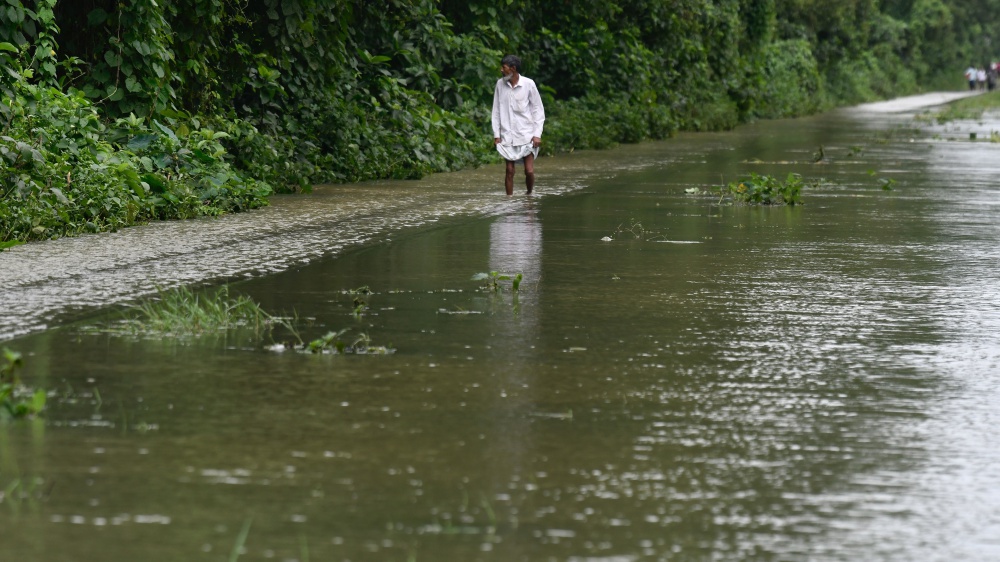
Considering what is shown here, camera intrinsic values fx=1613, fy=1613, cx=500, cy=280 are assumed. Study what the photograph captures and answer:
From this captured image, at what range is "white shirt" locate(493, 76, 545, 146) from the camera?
59.6ft

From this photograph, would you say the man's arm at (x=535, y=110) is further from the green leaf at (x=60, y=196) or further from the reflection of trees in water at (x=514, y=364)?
the green leaf at (x=60, y=196)

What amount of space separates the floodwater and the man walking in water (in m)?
4.73

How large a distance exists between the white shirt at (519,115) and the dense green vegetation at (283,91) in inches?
86.7

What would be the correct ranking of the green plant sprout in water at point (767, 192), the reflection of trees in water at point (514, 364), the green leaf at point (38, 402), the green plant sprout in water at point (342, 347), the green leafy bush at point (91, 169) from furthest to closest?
1. the green plant sprout in water at point (767, 192)
2. the green leafy bush at point (91, 169)
3. the green plant sprout in water at point (342, 347)
4. the green leaf at point (38, 402)
5. the reflection of trees in water at point (514, 364)

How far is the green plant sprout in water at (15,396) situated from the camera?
19.9 feet

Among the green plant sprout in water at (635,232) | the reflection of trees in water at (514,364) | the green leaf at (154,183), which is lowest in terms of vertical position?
the green plant sprout in water at (635,232)

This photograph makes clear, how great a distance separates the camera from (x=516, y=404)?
6.53 meters

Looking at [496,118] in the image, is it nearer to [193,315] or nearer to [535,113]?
[535,113]

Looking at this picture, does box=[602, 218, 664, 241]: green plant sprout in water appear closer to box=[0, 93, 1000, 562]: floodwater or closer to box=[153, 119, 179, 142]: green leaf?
box=[0, 93, 1000, 562]: floodwater

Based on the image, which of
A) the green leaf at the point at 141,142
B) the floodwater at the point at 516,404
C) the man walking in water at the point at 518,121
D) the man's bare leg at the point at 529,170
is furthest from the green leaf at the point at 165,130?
the man's bare leg at the point at 529,170

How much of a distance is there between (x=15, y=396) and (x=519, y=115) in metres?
12.3

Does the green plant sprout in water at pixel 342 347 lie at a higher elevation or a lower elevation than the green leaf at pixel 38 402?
lower

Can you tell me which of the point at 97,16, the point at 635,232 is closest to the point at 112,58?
the point at 97,16

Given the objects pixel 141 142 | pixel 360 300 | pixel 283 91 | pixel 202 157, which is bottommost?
pixel 360 300
